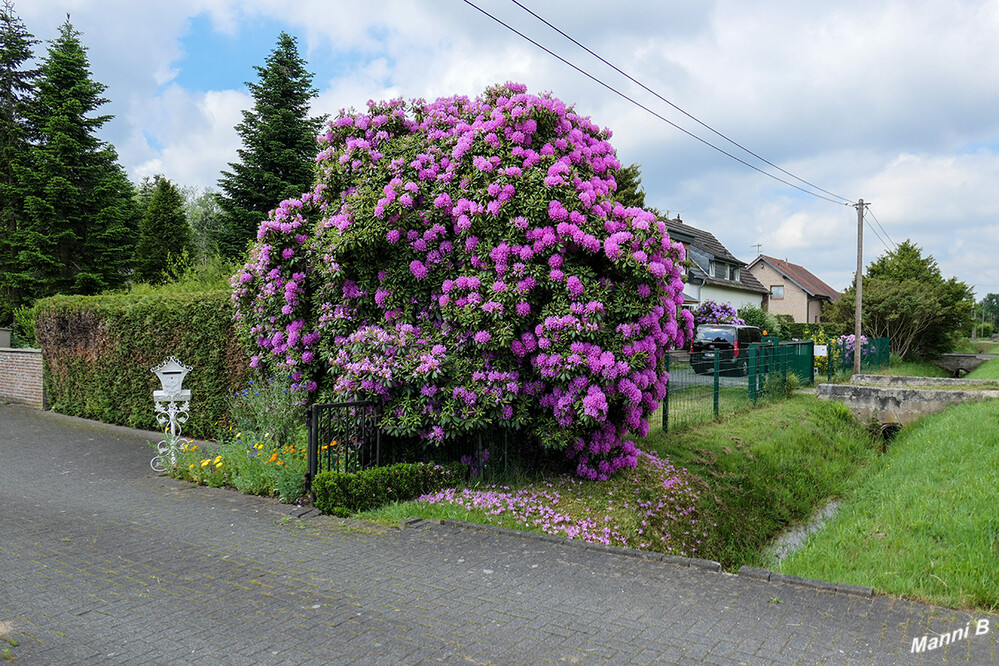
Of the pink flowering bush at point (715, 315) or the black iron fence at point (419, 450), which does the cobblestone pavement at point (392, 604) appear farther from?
the pink flowering bush at point (715, 315)

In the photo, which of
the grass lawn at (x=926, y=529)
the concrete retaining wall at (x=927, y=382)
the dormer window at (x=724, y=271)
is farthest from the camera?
the dormer window at (x=724, y=271)

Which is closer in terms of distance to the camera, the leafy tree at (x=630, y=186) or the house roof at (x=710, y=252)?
the leafy tree at (x=630, y=186)

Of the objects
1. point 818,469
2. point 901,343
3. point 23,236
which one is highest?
point 23,236

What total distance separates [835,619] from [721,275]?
38.2 metres

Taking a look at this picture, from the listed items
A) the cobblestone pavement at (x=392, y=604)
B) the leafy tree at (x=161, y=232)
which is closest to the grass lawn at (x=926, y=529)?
the cobblestone pavement at (x=392, y=604)

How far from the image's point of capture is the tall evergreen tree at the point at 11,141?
78.8ft

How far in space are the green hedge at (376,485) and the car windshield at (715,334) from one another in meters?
15.4

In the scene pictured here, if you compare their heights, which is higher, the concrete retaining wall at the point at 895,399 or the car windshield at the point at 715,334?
the car windshield at the point at 715,334

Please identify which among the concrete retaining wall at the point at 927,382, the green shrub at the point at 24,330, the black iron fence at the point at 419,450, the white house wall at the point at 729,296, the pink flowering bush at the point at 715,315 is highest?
the white house wall at the point at 729,296

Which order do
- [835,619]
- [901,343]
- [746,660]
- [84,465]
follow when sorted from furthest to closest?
[901,343]
[84,465]
[835,619]
[746,660]

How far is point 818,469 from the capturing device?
37.4 feet

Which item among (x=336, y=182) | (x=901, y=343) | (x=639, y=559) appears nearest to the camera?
(x=639, y=559)

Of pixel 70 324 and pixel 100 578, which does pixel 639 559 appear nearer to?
pixel 100 578

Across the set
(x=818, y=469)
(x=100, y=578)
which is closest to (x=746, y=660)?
(x=100, y=578)
